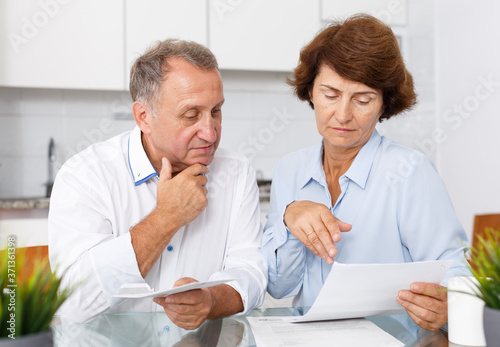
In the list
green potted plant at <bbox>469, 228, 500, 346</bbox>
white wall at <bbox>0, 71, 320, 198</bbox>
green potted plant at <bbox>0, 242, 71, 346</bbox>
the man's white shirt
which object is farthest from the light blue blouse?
white wall at <bbox>0, 71, 320, 198</bbox>

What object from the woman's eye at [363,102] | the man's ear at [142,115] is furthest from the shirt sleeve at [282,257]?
the man's ear at [142,115]

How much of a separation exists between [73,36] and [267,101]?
138 centimetres

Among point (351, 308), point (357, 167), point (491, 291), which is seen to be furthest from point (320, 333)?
point (357, 167)

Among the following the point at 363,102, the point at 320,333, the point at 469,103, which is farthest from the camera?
the point at 469,103

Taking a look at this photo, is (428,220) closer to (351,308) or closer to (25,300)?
(351,308)

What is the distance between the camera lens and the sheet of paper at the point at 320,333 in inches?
37.5

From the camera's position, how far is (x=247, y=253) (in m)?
1.48

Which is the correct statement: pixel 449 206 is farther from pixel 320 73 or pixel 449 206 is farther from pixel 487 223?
pixel 487 223

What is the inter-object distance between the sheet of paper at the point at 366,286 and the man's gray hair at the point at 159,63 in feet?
2.38

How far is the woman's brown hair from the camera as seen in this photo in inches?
54.8

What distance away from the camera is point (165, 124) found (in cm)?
145

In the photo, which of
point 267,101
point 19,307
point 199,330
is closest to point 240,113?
point 267,101

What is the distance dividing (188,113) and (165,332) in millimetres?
618

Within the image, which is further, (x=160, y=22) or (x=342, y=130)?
(x=160, y=22)
